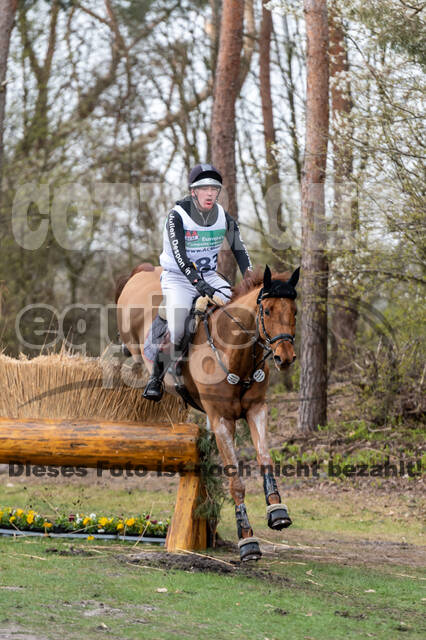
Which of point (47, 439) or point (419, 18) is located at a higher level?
point (419, 18)

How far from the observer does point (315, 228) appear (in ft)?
37.0

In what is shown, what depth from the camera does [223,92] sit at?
1259cm

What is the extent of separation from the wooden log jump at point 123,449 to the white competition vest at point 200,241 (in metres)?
1.39

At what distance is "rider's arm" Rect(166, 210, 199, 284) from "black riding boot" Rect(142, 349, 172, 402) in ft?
2.71

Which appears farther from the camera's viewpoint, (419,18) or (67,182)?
(67,182)

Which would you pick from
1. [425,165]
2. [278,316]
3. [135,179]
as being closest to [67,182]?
[135,179]

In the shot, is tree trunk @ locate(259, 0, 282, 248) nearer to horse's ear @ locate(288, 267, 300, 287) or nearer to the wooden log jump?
the wooden log jump

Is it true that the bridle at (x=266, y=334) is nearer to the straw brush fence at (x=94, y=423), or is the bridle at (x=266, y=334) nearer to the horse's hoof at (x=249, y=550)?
the straw brush fence at (x=94, y=423)

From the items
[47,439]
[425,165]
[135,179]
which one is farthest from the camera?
[135,179]

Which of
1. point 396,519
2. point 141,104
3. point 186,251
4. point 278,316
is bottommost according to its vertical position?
point 396,519

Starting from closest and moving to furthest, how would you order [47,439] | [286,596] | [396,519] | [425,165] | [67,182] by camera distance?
1. [286,596]
2. [47,439]
3. [396,519]
4. [425,165]
5. [67,182]

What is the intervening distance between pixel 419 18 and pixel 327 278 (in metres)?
4.16

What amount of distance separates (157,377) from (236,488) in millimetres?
1204

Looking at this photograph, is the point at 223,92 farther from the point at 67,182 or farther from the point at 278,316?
the point at 278,316
